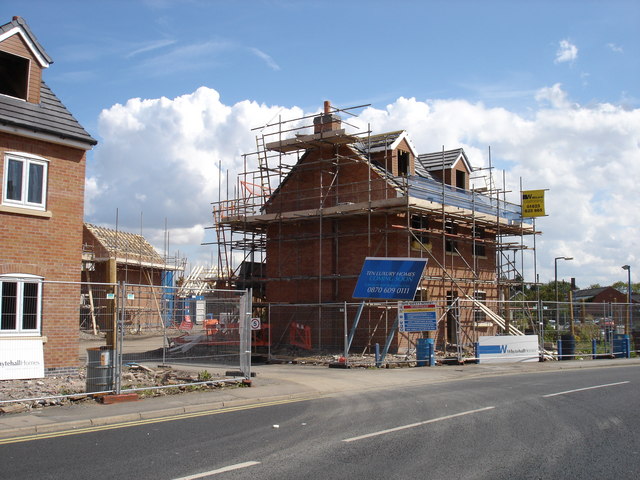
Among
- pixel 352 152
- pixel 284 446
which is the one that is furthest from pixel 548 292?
pixel 284 446

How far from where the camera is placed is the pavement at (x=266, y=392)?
10.8 metres

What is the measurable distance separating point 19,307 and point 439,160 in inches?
874

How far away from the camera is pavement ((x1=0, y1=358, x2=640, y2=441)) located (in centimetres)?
1075

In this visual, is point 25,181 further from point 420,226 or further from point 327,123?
point 420,226

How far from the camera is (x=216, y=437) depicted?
967 cm

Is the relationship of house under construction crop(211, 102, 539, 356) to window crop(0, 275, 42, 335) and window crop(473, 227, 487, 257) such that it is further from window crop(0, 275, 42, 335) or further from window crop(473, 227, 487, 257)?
window crop(0, 275, 42, 335)

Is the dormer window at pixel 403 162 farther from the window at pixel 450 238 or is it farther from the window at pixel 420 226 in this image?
the window at pixel 450 238

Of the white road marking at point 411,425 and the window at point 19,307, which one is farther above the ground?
the window at point 19,307

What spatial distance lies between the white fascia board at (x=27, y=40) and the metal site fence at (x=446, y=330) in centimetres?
1159

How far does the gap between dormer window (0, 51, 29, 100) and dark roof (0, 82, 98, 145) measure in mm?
543

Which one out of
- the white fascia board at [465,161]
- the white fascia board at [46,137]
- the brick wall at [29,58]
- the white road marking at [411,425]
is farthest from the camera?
the white fascia board at [465,161]

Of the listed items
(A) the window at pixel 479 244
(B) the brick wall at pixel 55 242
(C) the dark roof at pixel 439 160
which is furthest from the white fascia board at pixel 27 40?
(A) the window at pixel 479 244

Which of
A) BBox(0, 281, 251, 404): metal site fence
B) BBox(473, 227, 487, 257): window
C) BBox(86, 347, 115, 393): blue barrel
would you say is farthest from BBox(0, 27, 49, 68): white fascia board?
BBox(473, 227, 487, 257): window

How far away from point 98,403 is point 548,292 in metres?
75.0
